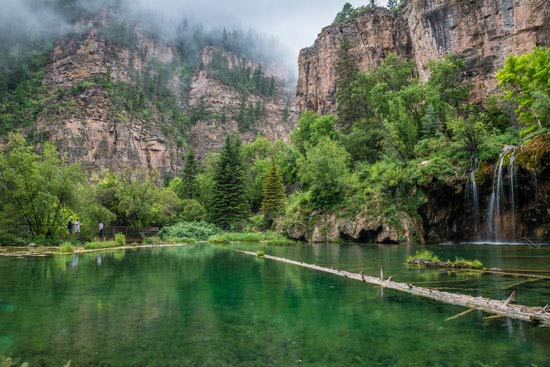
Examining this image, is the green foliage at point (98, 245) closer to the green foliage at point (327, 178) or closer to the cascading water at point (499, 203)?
the green foliage at point (327, 178)

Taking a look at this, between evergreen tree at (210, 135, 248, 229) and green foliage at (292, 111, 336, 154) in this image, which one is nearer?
evergreen tree at (210, 135, 248, 229)

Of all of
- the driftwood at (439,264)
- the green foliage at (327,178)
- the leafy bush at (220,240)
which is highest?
the green foliage at (327,178)

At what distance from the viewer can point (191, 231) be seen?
3819 cm

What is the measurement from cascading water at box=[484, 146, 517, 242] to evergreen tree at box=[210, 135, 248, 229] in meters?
24.9

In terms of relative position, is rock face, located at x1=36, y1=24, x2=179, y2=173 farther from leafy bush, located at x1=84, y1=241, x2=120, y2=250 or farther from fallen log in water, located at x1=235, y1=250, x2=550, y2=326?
fallen log in water, located at x1=235, y1=250, x2=550, y2=326

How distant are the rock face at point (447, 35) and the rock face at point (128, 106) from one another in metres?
43.3

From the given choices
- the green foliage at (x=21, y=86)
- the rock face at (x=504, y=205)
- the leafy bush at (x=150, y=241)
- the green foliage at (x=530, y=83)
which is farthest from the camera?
the green foliage at (x=21, y=86)

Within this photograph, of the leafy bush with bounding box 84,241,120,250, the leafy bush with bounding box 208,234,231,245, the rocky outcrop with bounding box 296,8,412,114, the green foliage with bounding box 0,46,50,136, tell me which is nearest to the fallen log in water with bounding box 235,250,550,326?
the leafy bush with bounding box 84,241,120,250

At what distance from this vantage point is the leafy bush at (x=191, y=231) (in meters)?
36.0

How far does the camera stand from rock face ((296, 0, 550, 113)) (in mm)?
36844

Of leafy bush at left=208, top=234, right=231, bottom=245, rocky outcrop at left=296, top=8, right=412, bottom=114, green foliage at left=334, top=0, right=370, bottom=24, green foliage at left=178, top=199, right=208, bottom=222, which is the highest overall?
green foliage at left=334, top=0, right=370, bottom=24

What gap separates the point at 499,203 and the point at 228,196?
26.9 meters

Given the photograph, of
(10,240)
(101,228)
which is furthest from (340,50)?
(10,240)

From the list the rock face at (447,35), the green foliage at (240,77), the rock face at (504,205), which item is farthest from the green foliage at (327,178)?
the green foliage at (240,77)
